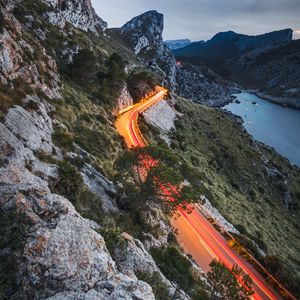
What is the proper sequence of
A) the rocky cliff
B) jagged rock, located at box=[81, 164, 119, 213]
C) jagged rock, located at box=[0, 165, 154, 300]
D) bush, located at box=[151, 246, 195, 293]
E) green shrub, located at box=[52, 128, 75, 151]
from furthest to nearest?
green shrub, located at box=[52, 128, 75, 151] → jagged rock, located at box=[81, 164, 119, 213] → bush, located at box=[151, 246, 195, 293] → the rocky cliff → jagged rock, located at box=[0, 165, 154, 300]

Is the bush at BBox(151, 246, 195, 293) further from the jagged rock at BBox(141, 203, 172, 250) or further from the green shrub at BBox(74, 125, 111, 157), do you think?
the green shrub at BBox(74, 125, 111, 157)

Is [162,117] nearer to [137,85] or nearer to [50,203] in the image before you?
[137,85]

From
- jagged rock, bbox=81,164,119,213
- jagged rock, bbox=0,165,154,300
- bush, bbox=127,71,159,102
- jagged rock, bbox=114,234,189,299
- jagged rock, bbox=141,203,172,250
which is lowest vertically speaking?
jagged rock, bbox=141,203,172,250

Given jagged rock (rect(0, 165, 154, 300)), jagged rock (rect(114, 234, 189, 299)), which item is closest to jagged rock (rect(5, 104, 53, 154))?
jagged rock (rect(0, 165, 154, 300))

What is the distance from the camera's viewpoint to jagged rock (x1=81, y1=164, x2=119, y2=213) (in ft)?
68.1

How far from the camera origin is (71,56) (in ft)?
179

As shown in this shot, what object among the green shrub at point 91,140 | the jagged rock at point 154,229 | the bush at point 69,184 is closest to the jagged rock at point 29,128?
the bush at point 69,184

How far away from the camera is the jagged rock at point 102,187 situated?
68.1 feet

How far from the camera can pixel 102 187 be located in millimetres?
22422

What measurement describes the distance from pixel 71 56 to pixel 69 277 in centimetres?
5146

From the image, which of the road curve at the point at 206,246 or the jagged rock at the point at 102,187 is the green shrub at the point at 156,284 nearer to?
the jagged rock at the point at 102,187

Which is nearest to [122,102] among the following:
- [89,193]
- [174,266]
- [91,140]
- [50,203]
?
[91,140]

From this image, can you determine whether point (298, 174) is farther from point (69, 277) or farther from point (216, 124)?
point (69, 277)

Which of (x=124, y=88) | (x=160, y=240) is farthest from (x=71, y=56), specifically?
(x=160, y=240)
